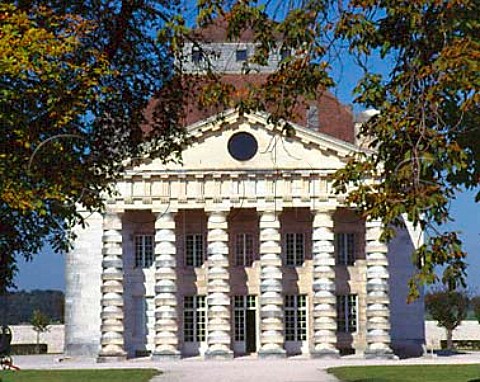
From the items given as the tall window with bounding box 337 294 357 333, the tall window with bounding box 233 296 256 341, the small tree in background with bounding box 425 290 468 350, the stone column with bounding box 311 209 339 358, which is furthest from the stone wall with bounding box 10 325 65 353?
the small tree in background with bounding box 425 290 468 350

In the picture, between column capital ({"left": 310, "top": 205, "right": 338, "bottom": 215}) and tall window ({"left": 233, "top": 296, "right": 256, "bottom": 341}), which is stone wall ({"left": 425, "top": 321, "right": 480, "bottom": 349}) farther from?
column capital ({"left": 310, "top": 205, "right": 338, "bottom": 215})

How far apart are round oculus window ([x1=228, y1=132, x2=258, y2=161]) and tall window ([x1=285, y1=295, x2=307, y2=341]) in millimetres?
7192

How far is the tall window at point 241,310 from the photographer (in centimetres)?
5256

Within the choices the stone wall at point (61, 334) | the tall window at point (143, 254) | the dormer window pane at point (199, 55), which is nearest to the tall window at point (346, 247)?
the tall window at point (143, 254)

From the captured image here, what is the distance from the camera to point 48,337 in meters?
71.2

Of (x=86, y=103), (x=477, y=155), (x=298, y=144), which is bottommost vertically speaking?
(x=477, y=155)

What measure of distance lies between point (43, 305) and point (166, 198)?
47.7 meters

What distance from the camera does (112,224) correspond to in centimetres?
5053

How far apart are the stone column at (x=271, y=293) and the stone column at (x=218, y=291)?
5.23ft

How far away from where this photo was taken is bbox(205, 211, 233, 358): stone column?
49.7 metres

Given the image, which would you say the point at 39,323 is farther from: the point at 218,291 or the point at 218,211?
the point at 218,211

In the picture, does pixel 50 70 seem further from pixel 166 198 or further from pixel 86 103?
pixel 166 198

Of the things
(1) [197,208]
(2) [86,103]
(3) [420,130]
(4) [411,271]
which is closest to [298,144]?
(1) [197,208]

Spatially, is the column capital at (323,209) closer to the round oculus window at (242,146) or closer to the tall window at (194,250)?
the round oculus window at (242,146)
